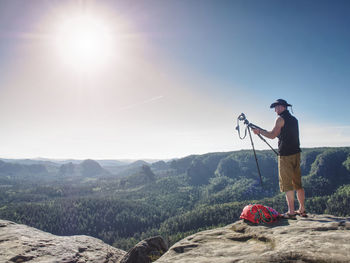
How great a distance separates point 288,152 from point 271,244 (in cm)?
505

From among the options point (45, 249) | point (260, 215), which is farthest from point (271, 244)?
point (45, 249)

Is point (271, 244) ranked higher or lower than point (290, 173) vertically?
lower

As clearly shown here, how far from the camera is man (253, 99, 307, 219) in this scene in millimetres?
Result: 9773

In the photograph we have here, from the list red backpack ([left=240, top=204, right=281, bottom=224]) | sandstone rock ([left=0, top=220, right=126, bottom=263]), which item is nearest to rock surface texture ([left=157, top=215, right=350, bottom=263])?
red backpack ([left=240, top=204, right=281, bottom=224])

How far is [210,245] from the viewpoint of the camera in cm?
750

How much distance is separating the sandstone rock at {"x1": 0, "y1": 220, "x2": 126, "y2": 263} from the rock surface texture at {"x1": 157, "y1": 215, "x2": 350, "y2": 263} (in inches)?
225

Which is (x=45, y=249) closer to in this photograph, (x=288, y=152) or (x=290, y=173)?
(x=290, y=173)

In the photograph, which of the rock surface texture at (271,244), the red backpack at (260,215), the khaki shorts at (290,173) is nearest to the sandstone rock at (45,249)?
the rock surface texture at (271,244)

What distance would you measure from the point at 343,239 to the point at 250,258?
104 inches

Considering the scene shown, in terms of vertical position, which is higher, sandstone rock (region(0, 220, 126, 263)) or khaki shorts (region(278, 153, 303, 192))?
khaki shorts (region(278, 153, 303, 192))

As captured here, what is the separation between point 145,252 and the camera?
10.0m

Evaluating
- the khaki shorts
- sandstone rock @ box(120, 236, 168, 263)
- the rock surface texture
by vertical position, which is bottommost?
sandstone rock @ box(120, 236, 168, 263)

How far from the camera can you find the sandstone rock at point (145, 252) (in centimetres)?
968

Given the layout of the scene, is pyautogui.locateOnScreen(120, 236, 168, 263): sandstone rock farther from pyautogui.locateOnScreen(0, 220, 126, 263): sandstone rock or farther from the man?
the man
